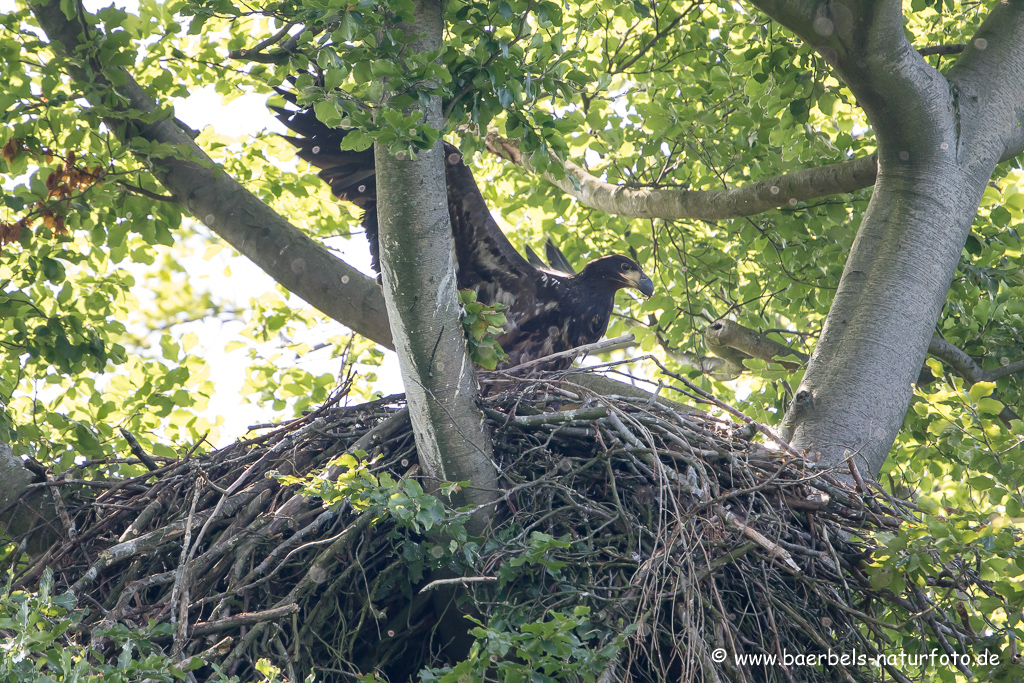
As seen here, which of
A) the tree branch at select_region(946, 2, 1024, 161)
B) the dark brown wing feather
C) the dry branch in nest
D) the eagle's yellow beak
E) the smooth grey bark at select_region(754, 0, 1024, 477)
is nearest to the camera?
the dry branch in nest

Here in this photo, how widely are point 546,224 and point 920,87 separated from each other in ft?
11.0

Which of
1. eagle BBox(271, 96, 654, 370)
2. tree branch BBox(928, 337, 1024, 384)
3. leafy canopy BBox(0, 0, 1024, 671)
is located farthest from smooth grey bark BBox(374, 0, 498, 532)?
tree branch BBox(928, 337, 1024, 384)

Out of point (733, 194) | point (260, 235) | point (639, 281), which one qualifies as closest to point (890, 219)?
point (733, 194)

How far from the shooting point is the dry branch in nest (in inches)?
101

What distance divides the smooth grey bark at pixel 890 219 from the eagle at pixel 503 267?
1866 mm

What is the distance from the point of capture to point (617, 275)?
18.7 feet

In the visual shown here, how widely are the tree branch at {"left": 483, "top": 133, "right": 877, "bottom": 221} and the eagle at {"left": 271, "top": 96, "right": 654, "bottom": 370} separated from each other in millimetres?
490

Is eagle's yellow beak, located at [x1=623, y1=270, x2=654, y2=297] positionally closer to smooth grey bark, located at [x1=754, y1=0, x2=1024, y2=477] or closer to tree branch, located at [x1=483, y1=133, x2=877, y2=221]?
tree branch, located at [x1=483, y1=133, x2=877, y2=221]

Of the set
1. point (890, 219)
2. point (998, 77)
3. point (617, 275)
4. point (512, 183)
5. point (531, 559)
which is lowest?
point (531, 559)

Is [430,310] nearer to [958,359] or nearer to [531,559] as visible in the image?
[531,559]

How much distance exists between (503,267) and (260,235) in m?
1.36

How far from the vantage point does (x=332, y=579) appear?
9.45 feet

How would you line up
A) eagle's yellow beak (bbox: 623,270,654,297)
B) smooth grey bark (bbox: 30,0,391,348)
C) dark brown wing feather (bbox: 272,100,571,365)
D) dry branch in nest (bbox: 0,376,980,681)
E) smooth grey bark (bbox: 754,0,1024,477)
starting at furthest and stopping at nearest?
eagle's yellow beak (bbox: 623,270,654,297), smooth grey bark (bbox: 30,0,391,348), dark brown wing feather (bbox: 272,100,571,365), smooth grey bark (bbox: 754,0,1024,477), dry branch in nest (bbox: 0,376,980,681)

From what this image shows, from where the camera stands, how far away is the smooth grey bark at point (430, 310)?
2.60 metres
